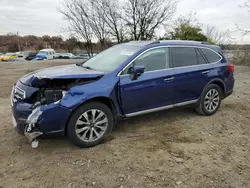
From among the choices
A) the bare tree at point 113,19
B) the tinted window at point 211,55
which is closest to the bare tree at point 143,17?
the bare tree at point 113,19

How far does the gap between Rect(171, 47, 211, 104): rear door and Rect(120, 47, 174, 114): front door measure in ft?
0.57

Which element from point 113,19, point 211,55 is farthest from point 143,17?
point 211,55

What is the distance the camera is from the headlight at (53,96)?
294cm

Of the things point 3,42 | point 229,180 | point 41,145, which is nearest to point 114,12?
point 41,145

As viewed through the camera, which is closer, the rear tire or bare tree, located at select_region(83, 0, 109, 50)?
the rear tire

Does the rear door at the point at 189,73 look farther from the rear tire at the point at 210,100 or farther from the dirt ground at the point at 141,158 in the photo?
the dirt ground at the point at 141,158

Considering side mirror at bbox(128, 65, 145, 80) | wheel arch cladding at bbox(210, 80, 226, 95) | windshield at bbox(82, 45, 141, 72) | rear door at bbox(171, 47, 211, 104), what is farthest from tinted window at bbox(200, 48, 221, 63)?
side mirror at bbox(128, 65, 145, 80)

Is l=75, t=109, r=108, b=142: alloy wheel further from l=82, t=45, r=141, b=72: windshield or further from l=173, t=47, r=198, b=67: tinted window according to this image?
l=173, t=47, r=198, b=67: tinted window

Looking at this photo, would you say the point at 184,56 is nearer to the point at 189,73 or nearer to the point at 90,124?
the point at 189,73

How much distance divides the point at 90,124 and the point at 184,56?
2.30 m

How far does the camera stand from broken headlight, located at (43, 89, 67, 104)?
2.94 metres

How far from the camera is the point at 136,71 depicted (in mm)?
3395

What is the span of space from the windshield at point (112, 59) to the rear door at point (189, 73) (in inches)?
34.8

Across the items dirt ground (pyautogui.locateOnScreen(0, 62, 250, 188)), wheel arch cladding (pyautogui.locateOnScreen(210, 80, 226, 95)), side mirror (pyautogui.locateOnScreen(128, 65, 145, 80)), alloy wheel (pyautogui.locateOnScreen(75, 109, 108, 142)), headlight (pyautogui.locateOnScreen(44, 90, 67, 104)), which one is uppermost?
side mirror (pyautogui.locateOnScreen(128, 65, 145, 80))
